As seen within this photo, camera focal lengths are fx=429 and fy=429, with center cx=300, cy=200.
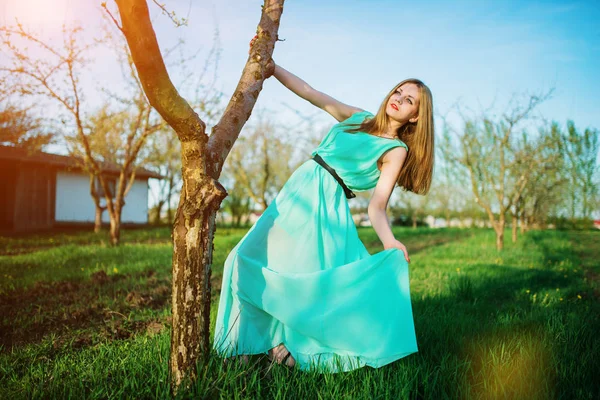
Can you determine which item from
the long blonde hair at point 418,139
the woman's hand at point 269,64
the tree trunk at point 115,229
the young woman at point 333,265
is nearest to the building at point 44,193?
the tree trunk at point 115,229

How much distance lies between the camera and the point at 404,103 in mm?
2752

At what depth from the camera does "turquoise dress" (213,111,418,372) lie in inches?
A: 94.9

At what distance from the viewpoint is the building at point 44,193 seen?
56.0 ft

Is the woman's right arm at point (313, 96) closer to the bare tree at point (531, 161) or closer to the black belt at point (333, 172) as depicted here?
the black belt at point (333, 172)

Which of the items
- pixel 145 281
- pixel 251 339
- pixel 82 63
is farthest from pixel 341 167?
pixel 82 63

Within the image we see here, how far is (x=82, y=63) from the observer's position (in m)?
9.98

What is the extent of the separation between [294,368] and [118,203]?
9942 millimetres

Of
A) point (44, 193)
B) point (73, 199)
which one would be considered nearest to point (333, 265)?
point (44, 193)

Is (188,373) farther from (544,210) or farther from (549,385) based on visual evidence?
(544,210)

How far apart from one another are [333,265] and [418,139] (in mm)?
988

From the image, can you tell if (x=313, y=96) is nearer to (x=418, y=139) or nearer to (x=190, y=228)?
(x=418, y=139)

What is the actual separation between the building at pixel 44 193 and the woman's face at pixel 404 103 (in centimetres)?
1488

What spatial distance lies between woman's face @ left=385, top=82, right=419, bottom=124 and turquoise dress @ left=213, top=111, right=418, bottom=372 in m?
0.20

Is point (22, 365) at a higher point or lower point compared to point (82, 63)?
lower
